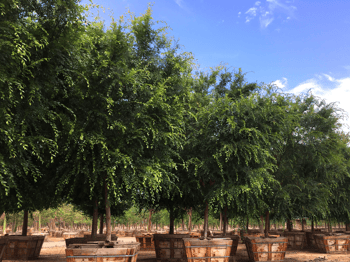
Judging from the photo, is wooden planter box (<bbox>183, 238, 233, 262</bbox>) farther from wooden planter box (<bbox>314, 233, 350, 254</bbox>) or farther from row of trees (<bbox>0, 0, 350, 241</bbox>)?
wooden planter box (<bbox>314, 233, 350, 254</bbox>)

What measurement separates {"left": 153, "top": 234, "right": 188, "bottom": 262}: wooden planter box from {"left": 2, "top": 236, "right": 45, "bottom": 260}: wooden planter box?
625 centimetres

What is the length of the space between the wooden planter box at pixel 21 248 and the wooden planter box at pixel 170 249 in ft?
20.5

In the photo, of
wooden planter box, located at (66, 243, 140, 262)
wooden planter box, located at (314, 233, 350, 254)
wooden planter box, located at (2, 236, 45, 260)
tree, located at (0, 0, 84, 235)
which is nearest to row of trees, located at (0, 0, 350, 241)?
tree, located at (0, 0, 84, 235)

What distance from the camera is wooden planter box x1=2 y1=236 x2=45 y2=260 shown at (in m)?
13.3

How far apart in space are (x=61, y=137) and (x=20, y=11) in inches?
141

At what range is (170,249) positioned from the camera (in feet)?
43.1

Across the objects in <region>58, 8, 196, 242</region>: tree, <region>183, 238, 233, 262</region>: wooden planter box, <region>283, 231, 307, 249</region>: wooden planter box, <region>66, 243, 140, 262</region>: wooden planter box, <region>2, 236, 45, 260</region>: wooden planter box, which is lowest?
<region>283, 231, 307, 249</region>: wooden planter box

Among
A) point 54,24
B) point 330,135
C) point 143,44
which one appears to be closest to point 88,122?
point 54,24

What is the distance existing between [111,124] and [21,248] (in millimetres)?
9419

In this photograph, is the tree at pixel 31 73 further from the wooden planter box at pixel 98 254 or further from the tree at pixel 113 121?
the wooden planter box at pixel 98 254

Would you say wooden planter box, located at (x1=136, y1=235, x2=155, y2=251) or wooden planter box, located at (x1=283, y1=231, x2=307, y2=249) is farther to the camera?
wooden planter box, located at (x1=283, y1=231, x2=307, y2=249)

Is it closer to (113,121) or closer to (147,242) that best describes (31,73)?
(113,121)

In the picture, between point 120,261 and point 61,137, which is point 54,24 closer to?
point 61,137

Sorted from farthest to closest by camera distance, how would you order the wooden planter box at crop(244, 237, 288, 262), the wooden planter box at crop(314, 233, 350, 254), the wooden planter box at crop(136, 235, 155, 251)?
the wooden planter box at crop(136, 235, 155, 251)
the wooden planter box at crop(314, 233, 350, 254)
the wooden planter box at crop(244, 237, 288, 262)
